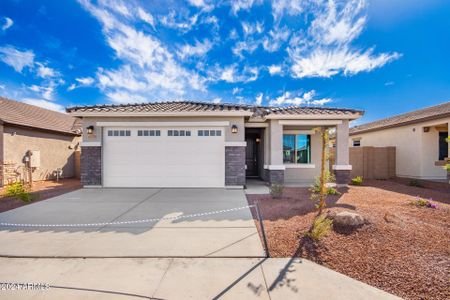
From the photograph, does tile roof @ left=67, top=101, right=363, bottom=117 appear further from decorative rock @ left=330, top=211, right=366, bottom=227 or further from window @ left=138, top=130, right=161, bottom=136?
decorative rock @ left=330, top=211, right=366, bottom=227

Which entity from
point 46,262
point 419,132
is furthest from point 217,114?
point 419,132

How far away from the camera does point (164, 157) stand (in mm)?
9398

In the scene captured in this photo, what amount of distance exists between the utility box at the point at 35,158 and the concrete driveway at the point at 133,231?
21.4ft

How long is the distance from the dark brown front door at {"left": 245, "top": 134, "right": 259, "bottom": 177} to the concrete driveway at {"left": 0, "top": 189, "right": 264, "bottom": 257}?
6.12 meters

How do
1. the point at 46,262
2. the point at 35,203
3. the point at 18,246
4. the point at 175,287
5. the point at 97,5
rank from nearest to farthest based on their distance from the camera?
the point at 175,287, the point at 46,262, the point at 18,246, the point at 35,203, the point at 97,5

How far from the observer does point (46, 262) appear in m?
3.35

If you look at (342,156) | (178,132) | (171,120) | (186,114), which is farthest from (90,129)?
(342,156)

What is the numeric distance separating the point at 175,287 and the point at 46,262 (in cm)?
237

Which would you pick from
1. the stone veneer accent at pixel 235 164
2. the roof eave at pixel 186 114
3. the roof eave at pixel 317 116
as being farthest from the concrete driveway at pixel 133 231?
the roof eave at pixel 317 116

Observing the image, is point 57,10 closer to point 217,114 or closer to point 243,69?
point 217,114

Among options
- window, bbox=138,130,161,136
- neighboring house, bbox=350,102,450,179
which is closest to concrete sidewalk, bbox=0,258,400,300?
window, bbox=138,130,161,136

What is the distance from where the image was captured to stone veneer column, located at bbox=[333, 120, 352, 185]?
973 cm

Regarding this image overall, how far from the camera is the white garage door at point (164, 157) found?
9359 mm

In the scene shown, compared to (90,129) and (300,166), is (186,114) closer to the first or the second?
(90,129)
